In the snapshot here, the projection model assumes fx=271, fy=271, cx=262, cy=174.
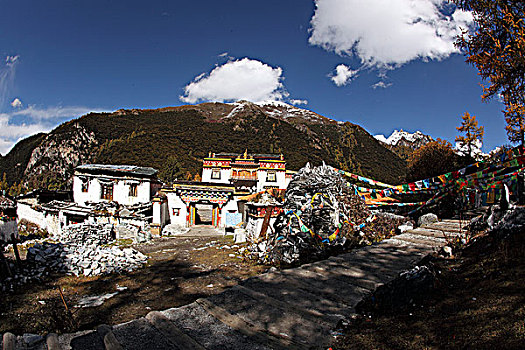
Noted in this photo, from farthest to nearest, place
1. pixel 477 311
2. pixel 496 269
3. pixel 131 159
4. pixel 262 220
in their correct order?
pixel 131 159, pixel 262 220, pixel 496 269, pixel 477 311

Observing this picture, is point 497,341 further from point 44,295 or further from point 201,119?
point 201,119

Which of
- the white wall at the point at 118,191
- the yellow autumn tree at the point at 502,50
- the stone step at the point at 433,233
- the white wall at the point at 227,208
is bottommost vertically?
the white wall at the point at 227,208

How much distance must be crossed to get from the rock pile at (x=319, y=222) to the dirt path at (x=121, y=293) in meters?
1.05

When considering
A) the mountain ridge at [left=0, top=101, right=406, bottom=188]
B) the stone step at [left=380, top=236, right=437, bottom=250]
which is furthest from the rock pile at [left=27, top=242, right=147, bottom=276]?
the mountain ridge at [left=0, top=101, right=406, bottom=188]

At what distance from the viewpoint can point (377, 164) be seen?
7662 cm

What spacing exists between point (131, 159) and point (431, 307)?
230 feet

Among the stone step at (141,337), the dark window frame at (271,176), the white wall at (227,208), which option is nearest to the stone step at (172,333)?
Result: the stone step at (141,337)

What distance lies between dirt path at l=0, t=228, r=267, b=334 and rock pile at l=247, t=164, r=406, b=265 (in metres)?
1.05

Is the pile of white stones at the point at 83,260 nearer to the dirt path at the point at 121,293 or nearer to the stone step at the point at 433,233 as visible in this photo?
the dirt path at the point at 121,293

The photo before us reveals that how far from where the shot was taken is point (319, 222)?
666 cm

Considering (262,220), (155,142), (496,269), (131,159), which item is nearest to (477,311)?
(496,269)

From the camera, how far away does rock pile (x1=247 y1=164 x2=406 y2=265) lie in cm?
641

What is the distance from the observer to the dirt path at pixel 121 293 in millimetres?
4922

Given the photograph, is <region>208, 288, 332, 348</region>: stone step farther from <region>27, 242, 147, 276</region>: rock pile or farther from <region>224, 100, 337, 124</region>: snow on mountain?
<region>224, 100, 337, 124</region>: snow on mountain
